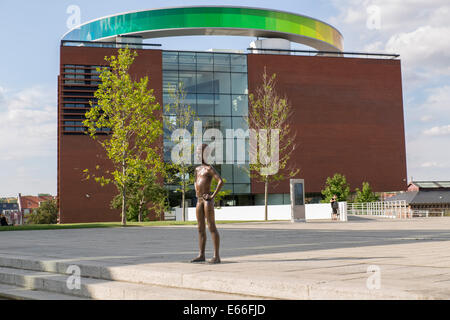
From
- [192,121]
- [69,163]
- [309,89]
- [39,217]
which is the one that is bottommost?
[39,217]

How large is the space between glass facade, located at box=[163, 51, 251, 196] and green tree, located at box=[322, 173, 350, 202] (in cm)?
724

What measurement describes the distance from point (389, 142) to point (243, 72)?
16.5 meters

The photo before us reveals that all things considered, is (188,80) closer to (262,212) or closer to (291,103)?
(291,103)

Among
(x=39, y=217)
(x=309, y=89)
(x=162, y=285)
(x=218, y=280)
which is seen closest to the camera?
(x=218, y=280)

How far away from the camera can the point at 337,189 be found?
150 feet

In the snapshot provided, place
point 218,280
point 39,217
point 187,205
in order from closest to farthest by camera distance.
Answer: point 218,280
point 187,205
point 39,217

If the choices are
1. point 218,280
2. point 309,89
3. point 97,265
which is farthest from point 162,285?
point 309,89

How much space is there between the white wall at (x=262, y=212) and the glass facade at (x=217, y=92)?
18.4 ft

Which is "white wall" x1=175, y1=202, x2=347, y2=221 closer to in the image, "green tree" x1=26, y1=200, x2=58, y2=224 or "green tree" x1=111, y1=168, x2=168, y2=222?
"green tree" x1=111, y1=168, x2=168, y2=222

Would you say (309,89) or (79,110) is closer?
(79,110)

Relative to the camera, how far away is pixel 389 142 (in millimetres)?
51781

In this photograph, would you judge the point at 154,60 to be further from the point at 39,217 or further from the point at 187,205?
the point at 39,217

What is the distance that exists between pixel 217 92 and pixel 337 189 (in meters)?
14.1

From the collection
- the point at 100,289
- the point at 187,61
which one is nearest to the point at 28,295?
the point at 100,289
